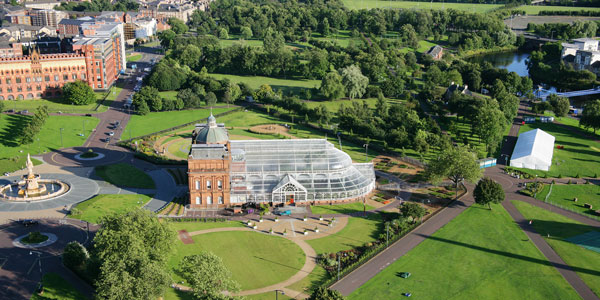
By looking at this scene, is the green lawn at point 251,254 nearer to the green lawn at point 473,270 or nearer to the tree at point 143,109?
the green lawn at point 473,270

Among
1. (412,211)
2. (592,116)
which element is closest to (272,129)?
(412,211)

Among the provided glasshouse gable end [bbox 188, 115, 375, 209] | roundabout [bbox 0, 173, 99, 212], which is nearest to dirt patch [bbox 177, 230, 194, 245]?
glasshouse gable end [bbox 188, 115, 375, 209]

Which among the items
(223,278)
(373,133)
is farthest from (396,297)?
(373,133)

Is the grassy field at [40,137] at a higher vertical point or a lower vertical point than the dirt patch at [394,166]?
higher

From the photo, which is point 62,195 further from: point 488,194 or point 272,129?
point 488,194

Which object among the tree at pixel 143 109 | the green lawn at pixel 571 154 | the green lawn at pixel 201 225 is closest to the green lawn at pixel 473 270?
the green lawn at pixel 201 225

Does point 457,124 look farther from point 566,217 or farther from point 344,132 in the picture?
point 566,217

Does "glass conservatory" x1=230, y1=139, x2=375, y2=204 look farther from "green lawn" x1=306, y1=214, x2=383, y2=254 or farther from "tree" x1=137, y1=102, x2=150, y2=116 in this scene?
"tree" x1=137, y1=102, x2=150, y2=116
